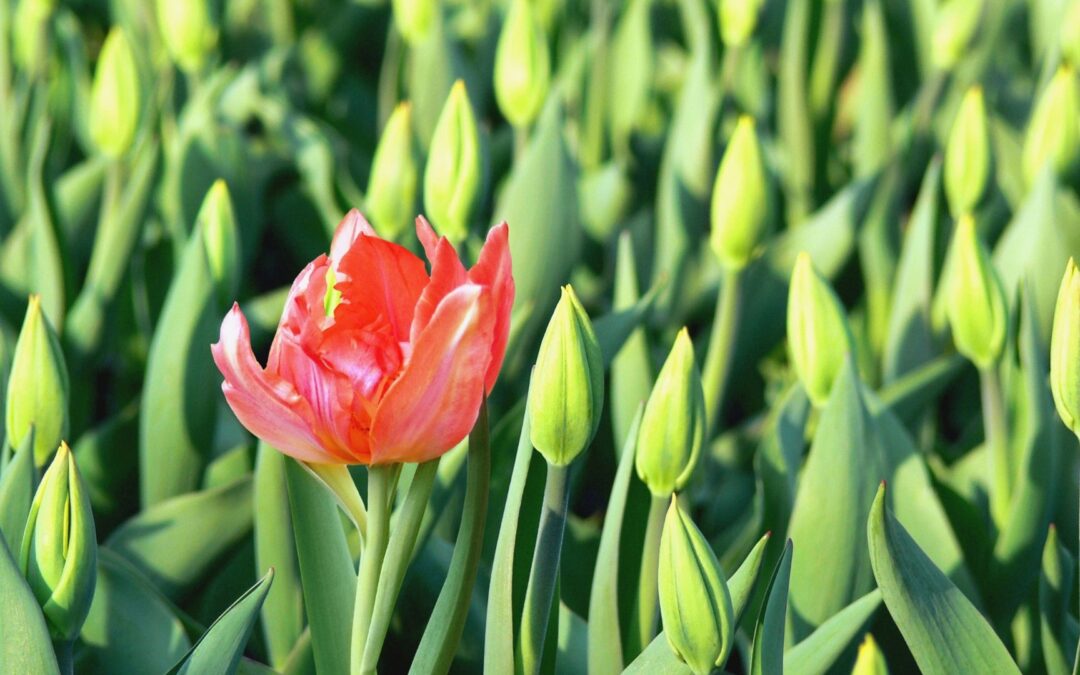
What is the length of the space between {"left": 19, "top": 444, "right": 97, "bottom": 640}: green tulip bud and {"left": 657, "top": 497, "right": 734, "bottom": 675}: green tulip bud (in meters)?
0.24

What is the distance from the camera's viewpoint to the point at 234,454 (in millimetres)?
958

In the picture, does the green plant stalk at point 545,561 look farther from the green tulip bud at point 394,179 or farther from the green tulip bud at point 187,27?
the green tulip bud at point 187,27

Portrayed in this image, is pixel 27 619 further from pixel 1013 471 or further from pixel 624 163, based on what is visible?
pixel 624 163

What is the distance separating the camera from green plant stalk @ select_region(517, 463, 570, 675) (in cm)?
60

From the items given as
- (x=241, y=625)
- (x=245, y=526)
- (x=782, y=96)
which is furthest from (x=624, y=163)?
(x=241, y=625)

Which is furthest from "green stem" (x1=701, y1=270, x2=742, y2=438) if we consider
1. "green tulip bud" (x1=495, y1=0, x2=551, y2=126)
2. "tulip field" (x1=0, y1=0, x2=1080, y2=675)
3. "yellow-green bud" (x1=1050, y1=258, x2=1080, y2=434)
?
"yellow-green bud" (x1=1050, y1=258, x2=1080, y2=434)

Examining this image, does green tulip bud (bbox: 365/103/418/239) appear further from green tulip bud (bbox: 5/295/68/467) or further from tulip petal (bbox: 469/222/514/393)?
tulip petal (bbox: 469/222/514/393)

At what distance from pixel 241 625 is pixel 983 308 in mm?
495

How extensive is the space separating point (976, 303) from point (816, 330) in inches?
4.5

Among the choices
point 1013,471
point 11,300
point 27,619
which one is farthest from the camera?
point 11,300

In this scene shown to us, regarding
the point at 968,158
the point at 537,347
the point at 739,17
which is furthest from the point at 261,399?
the point at 739,17

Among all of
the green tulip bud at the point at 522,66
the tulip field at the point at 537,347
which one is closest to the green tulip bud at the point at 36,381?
the tulip field at the point at 537,347

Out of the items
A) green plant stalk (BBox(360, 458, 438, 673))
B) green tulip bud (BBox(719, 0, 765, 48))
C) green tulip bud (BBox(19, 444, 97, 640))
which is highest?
green tulip bud (BBox(719, 0, 765, 48))

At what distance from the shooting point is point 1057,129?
107 cm
